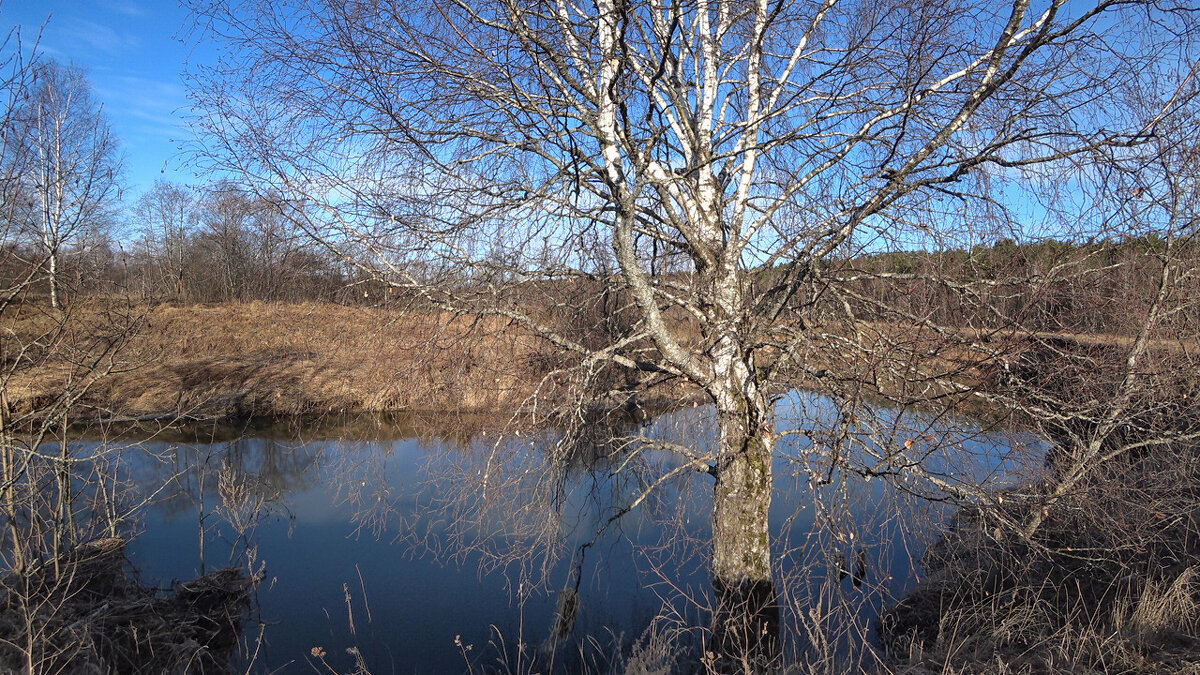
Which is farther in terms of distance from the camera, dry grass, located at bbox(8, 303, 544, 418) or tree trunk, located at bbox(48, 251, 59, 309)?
dry grass, located at bbox(8, 303, 544, 418)

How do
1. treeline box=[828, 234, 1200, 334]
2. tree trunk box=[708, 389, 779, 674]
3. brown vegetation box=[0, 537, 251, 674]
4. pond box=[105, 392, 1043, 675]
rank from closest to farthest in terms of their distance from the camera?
treeline box=[828, 234, 1200, 334], brown vegetation box=[0, 537, 251, 674], tree trunk box=[708, 389, 779, 674], pond box=[105, 392, 1043, 675]

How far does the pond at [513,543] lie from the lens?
523 centimetres

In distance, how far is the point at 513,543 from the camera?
7137 mm

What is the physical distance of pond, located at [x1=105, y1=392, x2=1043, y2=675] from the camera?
17.1 feet

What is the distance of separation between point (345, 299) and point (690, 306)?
232 cm

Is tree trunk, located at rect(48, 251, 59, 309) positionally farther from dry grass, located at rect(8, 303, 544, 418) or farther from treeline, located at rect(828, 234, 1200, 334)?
treeline, located at rect(828, 234, 1200, 334)

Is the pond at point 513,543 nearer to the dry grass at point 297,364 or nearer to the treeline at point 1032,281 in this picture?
the dry grass at point 297,364

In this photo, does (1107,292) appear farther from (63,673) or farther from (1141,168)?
(63,673)

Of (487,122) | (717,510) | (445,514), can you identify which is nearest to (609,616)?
(717,510)

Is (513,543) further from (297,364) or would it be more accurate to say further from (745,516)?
(297,364)

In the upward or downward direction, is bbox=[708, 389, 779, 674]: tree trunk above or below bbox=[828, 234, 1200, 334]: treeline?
below

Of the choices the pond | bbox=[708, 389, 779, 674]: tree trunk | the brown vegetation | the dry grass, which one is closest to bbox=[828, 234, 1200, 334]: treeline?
the pond

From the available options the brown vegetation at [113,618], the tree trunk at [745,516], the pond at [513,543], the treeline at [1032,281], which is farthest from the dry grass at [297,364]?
the treeline at [1032,281]

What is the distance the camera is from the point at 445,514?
8.11 metres
